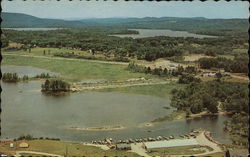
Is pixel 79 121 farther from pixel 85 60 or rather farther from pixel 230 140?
pixel 85 60

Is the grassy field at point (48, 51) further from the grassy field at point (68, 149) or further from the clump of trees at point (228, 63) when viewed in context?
the grassy field at point (68, 149)

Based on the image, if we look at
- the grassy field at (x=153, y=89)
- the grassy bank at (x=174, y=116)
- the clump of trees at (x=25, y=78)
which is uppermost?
the clump of trees at (x=25, y=78)

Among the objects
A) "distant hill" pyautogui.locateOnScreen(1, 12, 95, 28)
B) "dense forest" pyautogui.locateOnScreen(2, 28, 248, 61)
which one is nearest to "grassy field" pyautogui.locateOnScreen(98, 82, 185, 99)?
"dense forest" pyautogui.locateOnScreen(2, 28, 248, 61)

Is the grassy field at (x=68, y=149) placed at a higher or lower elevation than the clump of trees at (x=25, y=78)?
lower

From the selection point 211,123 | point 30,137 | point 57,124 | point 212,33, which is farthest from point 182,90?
point 212,33

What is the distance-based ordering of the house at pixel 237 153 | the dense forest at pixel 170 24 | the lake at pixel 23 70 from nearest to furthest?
the house at pixel 237 153
the lake at pixel 23 70
the dense forest at pixel 170 24

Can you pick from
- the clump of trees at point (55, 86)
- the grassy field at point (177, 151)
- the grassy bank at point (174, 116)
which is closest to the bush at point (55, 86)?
the clump of trees at point (55, 86)

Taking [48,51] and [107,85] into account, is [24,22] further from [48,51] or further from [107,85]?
[107,85]

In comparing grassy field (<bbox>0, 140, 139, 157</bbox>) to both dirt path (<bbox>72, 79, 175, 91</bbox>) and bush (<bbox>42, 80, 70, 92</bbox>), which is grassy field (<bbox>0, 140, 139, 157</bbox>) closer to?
bush (<bbox>42, 80, 70, 92</bbox>)

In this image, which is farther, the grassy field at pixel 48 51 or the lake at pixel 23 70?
the grassy field at pixel 48 51
